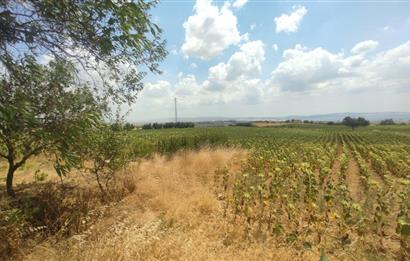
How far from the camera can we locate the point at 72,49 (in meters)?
4.22

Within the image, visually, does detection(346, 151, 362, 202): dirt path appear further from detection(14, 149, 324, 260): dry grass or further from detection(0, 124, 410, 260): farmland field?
detection(14, 149, 324, 260): dry grass

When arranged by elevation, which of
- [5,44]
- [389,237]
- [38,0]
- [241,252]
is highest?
[38,0]

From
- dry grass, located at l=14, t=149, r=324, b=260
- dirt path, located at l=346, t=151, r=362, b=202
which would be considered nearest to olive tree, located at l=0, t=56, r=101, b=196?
dry grass, located at l=14, t=149, r=324, b=260

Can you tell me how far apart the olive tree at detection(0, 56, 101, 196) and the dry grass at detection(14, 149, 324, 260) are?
115cm

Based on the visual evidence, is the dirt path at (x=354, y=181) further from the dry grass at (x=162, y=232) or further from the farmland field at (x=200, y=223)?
the dry grass at (x=162, y=232)

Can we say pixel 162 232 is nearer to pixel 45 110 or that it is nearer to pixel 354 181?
pixel 45 110

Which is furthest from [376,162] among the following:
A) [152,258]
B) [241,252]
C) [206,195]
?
[152,258]

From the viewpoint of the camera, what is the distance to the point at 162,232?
4.06 m

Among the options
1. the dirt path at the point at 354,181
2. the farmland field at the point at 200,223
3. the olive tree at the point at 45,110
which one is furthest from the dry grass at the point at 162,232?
the dirt path at the point at 354,181

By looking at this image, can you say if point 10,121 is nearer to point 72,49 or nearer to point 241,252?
point 72,49

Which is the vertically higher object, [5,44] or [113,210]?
[5,44]

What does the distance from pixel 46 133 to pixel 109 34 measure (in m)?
1.42

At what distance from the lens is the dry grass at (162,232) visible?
3.57 meters

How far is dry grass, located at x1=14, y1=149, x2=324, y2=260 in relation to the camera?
357 cm
